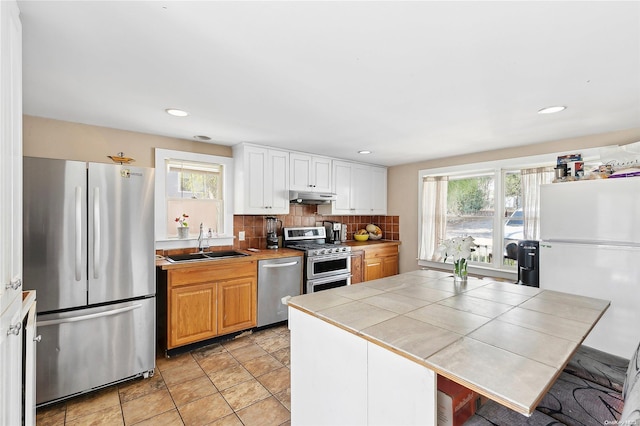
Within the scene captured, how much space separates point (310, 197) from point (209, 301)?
173cm

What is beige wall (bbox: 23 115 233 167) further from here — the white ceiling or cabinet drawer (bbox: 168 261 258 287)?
cabinet drawer (bbox: 168 261 258 287)

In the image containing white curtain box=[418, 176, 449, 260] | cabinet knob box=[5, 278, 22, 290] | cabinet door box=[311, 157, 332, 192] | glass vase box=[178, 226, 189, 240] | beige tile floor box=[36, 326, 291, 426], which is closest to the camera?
cabinet knob box=[5, 278, 22, 290]

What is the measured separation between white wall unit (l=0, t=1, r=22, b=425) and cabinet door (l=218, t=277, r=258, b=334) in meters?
1.89

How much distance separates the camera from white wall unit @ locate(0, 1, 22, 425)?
39.1 inches

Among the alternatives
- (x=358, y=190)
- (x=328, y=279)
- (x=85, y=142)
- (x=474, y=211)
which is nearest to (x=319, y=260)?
(x=328, y=279)

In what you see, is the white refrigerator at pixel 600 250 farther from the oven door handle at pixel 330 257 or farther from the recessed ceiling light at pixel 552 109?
the oven door handle at pixel 330 257

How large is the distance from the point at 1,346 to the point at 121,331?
61.2 inches

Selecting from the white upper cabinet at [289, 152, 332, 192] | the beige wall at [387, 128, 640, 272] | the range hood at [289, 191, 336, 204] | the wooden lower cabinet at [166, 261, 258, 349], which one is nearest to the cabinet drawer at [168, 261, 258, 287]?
the wooden lower cabinet at [166, 261, 258, 349]

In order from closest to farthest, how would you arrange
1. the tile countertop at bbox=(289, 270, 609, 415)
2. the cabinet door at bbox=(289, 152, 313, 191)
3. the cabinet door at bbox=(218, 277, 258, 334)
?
the tile countertop at bbox=(289, 270, 609, 415), the cabinet door at bbox=(218, 277, 258, 334), the cabinet door at bbox=(289, 152, 313, 191)

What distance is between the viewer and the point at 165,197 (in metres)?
3.30

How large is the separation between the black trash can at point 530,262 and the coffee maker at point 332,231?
7.88 ft

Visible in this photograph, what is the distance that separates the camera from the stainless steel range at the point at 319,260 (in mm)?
3768

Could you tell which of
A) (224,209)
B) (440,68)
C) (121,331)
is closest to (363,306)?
(440,68)

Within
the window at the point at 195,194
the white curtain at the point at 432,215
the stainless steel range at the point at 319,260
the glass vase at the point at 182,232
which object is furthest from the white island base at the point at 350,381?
the white curtain at the point at 432,215
